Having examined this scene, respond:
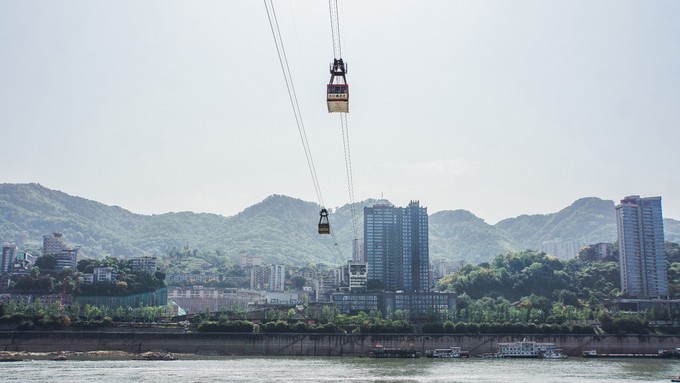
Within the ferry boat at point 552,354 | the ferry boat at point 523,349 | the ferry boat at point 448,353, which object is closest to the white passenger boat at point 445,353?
the ferry boat at point 448,353

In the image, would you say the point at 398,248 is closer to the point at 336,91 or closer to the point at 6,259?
the point at 6,259

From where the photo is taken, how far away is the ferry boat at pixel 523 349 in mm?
75306

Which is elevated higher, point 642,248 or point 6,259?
point 642,248

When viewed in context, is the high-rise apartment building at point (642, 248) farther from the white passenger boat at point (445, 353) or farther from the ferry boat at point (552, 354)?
the white passenger boat at point (445, 353)

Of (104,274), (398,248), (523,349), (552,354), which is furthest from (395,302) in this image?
(104,274)

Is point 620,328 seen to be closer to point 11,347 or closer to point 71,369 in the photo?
point 71,369

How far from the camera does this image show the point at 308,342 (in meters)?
80.6

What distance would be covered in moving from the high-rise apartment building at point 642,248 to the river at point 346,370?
52471 mm

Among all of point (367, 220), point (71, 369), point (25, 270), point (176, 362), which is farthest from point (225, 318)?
point (25, 270)

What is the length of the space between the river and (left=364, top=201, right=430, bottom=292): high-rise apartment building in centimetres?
6562

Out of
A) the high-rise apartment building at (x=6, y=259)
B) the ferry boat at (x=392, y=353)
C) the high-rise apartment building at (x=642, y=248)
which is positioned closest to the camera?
the ferry boat at (x=392, y=353)

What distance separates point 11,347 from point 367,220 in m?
78.2

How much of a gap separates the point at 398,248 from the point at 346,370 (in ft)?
271

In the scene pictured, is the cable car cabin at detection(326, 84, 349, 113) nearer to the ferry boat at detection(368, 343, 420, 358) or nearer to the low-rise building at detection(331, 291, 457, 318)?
the ferry boat at detection(368, 343, 420, 358)
